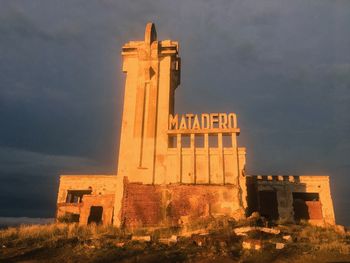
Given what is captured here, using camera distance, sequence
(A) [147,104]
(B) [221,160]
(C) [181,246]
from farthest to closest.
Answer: (A) [147,104], (B) [221,160], (C) [181,246]

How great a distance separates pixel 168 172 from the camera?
24.2 m

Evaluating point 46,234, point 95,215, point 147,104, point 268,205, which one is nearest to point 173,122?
point 147,104

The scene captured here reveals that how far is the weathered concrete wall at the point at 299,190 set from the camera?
29859 millimetres

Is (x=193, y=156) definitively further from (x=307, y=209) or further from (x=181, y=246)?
(x=307, y=209)

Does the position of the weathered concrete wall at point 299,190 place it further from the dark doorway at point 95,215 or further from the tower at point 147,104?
the dark doorway at point 95,215

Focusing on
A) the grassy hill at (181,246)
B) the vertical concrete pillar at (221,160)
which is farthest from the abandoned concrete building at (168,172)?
the grassy hill at (181,246)

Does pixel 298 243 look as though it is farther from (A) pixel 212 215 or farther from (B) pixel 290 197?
(B) pixel 290 197

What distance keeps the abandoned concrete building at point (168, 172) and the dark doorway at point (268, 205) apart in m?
0.09

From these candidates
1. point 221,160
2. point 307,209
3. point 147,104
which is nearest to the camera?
point 221,160

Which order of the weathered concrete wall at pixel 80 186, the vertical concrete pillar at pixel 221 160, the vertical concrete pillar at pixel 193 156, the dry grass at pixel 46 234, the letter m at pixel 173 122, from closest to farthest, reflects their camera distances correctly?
the dry grass at pixel 46 234 → the vertical concrete pillar at pixel 221 160 → the vertical concrete pillar at pixel 193 156 → the letter m at pixel 173 122 → the weathered concrete wall at pixel 80 186

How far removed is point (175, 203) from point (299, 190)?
47.1 ft

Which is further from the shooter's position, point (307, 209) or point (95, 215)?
point (307, 209)

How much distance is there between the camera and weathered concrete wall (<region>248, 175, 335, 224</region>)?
29.9m

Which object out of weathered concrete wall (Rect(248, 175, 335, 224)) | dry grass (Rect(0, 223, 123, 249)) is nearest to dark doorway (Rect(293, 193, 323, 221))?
weathered concrete wall (Rect(248, 175, 335, 224))
